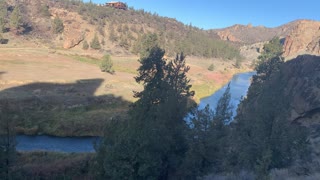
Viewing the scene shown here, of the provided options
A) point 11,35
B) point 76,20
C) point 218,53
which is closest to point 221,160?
point 11,35

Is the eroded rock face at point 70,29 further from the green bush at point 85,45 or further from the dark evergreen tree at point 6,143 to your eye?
the dark evergreen tree at point 6,143

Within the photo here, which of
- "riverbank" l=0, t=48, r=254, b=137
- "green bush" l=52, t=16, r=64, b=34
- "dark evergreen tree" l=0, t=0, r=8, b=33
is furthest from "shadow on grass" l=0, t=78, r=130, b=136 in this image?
"green bush" l=52, t=16, r=64, b=34

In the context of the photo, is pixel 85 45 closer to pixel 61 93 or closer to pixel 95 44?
pixel 95 44

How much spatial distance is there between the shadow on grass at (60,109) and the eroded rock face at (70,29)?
74.0 metres

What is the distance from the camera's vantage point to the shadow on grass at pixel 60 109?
51.7 metres

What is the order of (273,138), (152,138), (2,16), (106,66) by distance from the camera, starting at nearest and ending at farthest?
(273,138) < (152,138) < (106,66) < (2,16)

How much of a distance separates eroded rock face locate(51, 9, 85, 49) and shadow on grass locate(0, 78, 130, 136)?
7401 centimetres

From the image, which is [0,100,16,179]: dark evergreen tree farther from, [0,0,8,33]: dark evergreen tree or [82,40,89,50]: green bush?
[82,40,89,50]: green bush

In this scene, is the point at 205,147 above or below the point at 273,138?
below

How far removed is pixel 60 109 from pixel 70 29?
98236 mm

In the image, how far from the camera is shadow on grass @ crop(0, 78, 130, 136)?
5168 centimetres

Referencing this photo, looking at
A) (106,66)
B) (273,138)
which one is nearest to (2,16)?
(106,66)

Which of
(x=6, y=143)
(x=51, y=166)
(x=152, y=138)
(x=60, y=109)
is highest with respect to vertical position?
(x=152, y=138)

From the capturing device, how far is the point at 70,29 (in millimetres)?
148500
